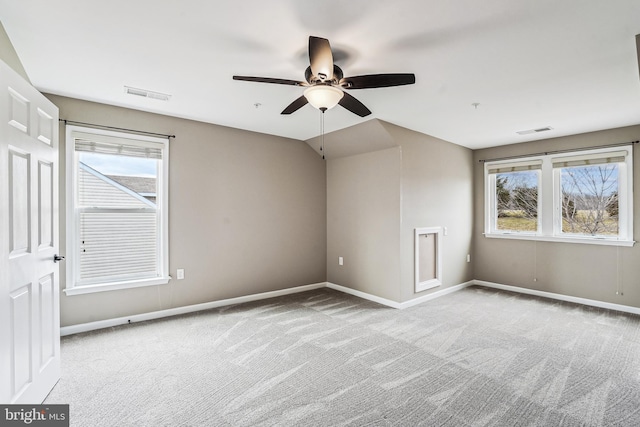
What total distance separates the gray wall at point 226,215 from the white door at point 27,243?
1134mm

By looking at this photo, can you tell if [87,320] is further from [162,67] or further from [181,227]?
[162,67]

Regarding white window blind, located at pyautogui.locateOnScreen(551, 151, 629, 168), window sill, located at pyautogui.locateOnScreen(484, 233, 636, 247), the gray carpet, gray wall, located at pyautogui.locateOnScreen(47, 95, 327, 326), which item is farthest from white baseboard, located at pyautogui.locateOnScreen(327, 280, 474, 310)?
white window blind, located at pyautogui.locateOnScreen(551, 151, 629, 168)

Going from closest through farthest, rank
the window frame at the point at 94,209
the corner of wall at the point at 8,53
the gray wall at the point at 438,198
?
the corner of wall at the point at 8,53, the window frame at the point at 94,209, the gray wall at the point at 438,198

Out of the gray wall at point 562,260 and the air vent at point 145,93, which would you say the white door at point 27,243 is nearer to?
the air vent at point 145,93

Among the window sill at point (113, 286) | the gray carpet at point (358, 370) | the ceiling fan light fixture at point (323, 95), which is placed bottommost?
the gray carpet at point (358, 370)

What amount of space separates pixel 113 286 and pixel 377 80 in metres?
3.41

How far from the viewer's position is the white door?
172 centimetres

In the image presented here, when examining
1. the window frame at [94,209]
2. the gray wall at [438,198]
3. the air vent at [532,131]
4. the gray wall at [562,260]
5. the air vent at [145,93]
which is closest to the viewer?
the air vent at [145,93]

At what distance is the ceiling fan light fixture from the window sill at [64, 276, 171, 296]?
2.82 metres

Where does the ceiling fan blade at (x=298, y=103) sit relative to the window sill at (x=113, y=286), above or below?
above

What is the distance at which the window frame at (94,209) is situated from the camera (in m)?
3.20

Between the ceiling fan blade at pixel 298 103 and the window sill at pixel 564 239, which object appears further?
the window sill at pixel 564 239

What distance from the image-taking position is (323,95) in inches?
86.6

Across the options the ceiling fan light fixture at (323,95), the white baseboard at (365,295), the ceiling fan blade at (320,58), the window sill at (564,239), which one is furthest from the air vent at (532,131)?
the ceiling fan blade at (320,58)
